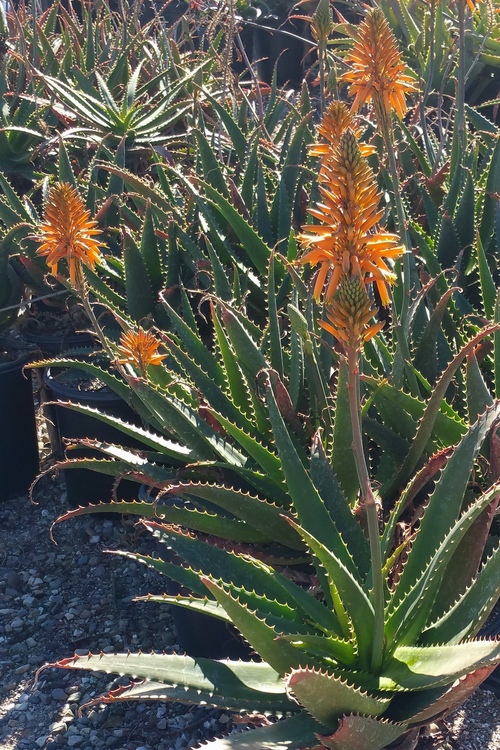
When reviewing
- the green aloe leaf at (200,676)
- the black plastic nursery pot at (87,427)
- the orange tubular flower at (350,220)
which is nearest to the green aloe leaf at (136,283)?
the black plastic nursery pot at (87,427)

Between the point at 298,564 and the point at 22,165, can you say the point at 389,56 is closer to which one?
the point at 298,564

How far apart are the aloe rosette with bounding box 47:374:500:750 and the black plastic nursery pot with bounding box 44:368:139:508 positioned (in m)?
1.01

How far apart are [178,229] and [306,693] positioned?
157 centimetres

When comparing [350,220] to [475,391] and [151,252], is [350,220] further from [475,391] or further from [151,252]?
[151,252]

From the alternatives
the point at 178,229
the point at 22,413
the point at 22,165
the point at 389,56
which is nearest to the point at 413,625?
the point at 389,56

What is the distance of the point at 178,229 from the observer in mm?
2309

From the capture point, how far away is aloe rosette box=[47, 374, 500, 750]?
3.56 feet

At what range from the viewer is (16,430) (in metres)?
2.62

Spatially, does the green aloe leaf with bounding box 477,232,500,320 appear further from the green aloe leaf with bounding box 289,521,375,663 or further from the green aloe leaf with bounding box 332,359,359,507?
the green aloe leaf with bounding box 289,521,375,663

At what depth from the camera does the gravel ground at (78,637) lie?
1.67 m

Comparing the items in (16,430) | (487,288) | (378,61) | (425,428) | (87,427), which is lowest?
(16,430)

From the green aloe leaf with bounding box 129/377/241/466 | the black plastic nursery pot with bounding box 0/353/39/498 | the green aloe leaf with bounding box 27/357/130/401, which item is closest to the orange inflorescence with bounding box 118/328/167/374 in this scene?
the green aloe leaf with bounding box 129/377/241/466

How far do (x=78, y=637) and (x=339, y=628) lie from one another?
981mm

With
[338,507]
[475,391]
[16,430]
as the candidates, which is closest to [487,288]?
[475,391]
